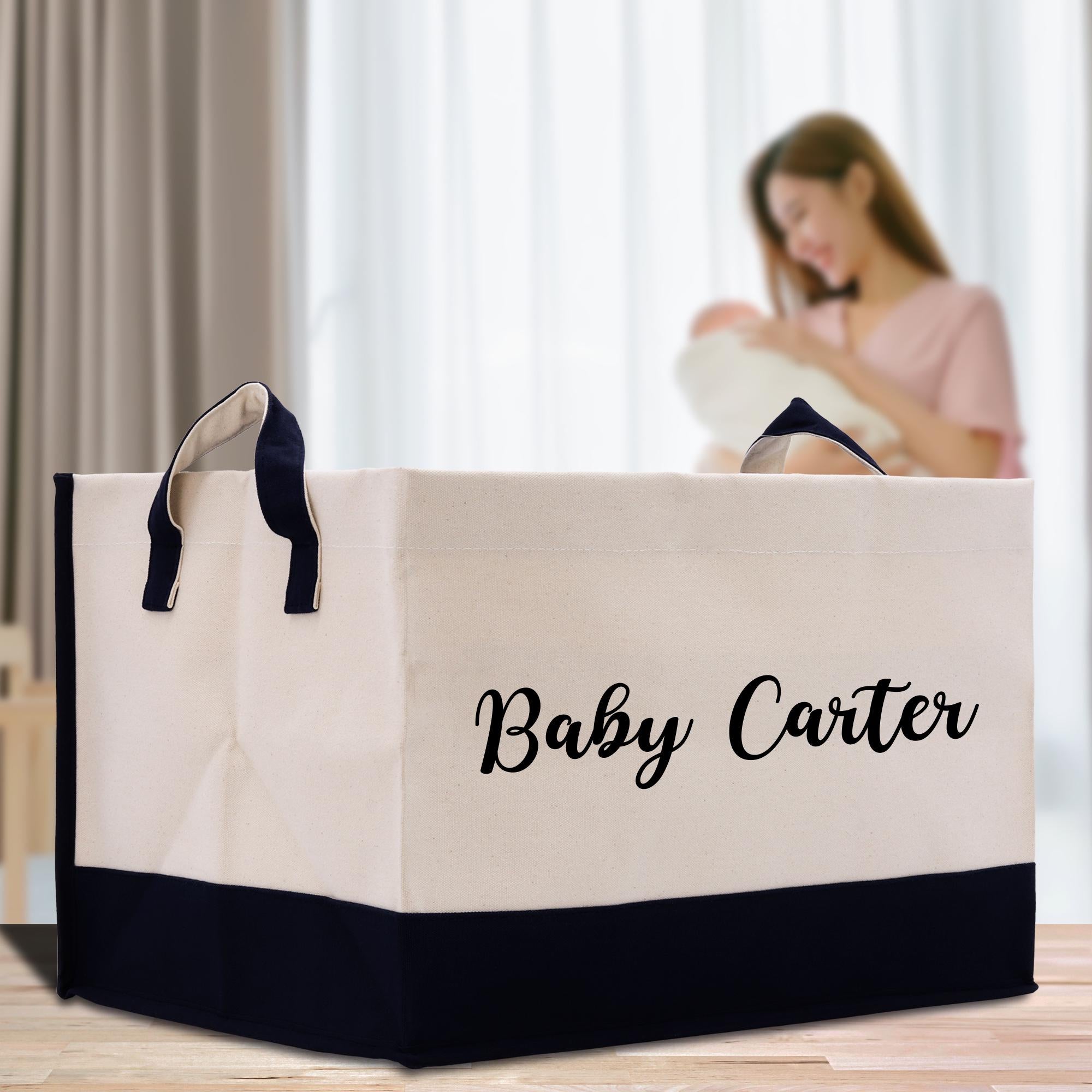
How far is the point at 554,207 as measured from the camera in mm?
2326

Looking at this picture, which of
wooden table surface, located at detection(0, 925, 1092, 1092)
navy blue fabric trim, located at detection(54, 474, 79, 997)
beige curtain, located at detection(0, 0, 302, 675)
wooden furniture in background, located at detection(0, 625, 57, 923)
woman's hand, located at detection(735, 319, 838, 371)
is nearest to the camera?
wooden table surface, located at detection(0, 925, 1092, 1092)

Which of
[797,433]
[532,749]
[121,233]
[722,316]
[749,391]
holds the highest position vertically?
[121,233]

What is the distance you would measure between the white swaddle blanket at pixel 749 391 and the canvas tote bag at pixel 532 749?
176cm

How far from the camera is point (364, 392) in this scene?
2344mm

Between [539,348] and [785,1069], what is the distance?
198 cm

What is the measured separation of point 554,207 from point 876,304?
2.17 ft

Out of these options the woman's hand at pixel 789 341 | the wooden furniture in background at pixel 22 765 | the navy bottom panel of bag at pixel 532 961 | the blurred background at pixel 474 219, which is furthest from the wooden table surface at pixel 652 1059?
the woman's hand at pixel 789 341

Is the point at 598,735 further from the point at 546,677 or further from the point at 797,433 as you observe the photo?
the point at 797,433

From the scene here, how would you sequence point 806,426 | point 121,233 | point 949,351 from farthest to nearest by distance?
point 949,351, point 121,233, point 806,426

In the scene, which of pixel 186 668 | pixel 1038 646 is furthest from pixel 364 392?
pixel 186 668

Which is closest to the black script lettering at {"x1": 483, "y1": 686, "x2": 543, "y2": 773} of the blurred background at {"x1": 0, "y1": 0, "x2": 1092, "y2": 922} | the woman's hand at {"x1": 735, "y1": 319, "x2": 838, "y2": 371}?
the blurred background at {"x1": 0, "y1": 0, "x2": 1092, "y2": 922}

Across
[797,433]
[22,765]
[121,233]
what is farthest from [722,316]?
[797,433]

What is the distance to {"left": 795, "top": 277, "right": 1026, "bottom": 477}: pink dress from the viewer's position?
2281 mm

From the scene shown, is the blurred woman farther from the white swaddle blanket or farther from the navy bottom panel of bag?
the navy bottom panel of bag
